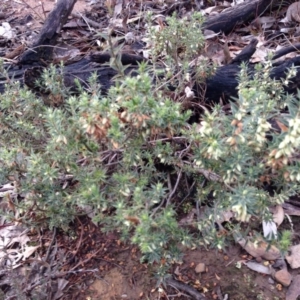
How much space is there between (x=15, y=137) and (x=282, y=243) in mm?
1470

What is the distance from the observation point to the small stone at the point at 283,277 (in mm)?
2348

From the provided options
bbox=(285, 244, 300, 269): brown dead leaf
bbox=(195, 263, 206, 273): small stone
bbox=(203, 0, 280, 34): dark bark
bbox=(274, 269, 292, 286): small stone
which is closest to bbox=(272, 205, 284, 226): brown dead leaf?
bbox=(285, 244, 300, 269): brown dead leaf

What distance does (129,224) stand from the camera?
1795 mm

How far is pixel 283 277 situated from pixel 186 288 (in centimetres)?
49

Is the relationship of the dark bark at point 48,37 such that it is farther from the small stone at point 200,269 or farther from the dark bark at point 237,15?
the small stone at point 200,269

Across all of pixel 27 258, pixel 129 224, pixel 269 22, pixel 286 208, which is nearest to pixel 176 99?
pixel 286 208

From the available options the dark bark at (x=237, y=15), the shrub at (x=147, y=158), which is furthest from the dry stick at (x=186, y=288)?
the dark bark at (x=237, y=15)

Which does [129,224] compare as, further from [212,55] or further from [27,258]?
[212,55]

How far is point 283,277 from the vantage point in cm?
235

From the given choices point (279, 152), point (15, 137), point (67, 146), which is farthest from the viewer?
point (15, 137)

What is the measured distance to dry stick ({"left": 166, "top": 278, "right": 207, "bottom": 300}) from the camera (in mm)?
2297

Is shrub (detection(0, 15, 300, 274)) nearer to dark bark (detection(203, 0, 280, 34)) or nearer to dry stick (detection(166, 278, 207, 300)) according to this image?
dry stick (detection(166, 278, 207, 300))

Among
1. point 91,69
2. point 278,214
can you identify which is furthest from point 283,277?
point 91,69

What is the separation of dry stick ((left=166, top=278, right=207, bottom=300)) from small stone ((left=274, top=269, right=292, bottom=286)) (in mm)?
392
